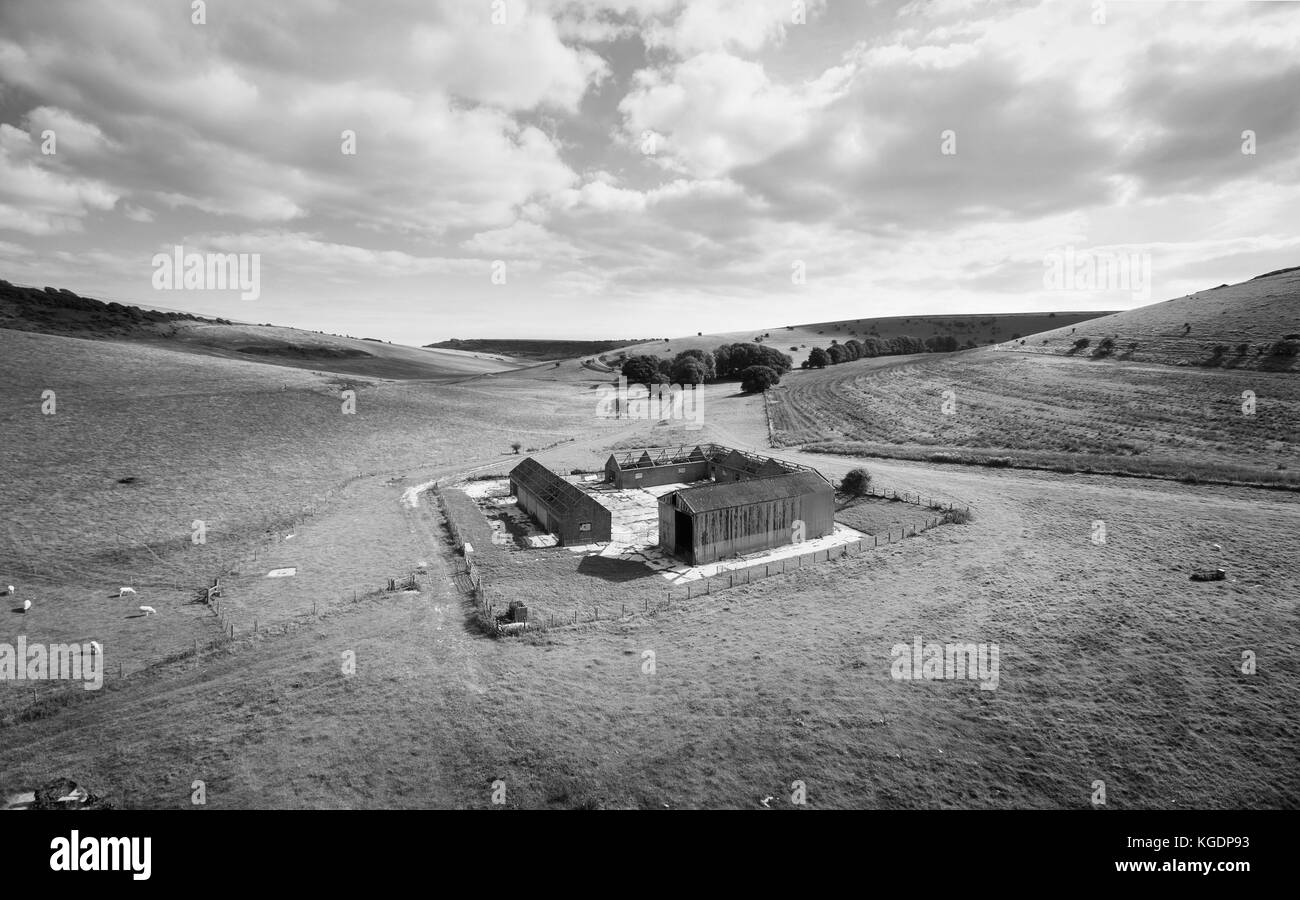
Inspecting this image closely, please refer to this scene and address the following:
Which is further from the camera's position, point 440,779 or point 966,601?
point 966,601

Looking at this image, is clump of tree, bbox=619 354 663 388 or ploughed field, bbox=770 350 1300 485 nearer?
ploughed field, bbox=770 350 1300 485

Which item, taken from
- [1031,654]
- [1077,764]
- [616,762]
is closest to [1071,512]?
[1031,654]

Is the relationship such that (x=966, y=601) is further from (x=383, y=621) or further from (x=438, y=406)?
(x=438, y=406)

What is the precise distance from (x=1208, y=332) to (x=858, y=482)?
7665 centimetres

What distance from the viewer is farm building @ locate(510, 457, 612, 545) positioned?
126 feet

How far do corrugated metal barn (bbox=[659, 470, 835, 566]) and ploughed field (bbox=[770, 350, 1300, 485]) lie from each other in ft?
91.6

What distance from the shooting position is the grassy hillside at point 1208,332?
2817 inches

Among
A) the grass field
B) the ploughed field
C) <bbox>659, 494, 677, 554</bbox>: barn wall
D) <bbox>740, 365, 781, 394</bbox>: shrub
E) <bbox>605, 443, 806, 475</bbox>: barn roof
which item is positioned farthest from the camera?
<bbox>740, 365, 781, 394</bbox>: shrub

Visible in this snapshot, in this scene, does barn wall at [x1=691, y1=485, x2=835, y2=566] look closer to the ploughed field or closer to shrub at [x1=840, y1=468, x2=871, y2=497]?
shrub at [x1=840, y1=468, x2=871, y2=497]

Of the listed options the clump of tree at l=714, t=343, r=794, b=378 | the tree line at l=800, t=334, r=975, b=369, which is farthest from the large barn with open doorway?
the tree line at l=800, t=334, r=975, b=369

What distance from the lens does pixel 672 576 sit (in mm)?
33062

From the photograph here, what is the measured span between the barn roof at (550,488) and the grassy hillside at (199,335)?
313 feet

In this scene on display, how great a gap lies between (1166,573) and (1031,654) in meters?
14.0
